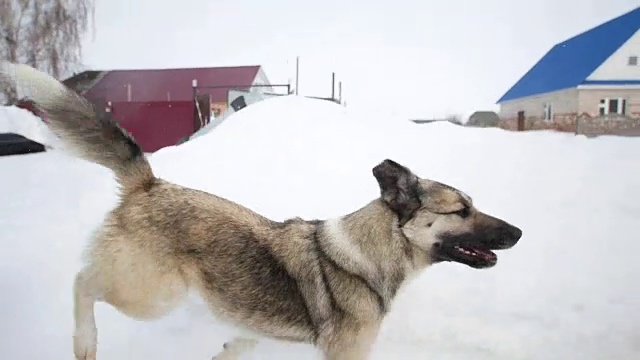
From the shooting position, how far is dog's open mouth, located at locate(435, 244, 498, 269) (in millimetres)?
1125

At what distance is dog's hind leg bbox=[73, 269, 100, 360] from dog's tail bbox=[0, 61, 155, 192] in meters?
0.25

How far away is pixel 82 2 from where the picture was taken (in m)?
1.31

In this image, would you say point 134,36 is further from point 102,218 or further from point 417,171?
point 417,171

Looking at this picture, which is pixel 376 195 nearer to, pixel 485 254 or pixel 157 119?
pixel 485 254

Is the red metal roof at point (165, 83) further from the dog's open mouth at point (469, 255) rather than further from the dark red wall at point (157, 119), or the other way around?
the dog's open mouth at point (469, 255)

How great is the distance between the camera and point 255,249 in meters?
1.18

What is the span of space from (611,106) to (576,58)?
0.15m

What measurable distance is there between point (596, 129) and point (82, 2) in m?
1.45

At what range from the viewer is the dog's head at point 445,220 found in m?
1.11

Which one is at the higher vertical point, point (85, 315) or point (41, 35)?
point (41, 35)

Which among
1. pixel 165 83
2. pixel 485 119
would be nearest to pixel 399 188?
pixel 485 119

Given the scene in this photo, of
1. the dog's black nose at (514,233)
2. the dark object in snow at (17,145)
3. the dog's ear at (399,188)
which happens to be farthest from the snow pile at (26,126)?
the dog's black nose at (514,233)

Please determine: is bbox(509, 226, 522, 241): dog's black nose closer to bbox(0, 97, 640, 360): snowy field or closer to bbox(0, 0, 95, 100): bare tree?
bbox(0, 97, 640, 360): snowy field

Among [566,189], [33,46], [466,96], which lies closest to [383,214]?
[466,96]
